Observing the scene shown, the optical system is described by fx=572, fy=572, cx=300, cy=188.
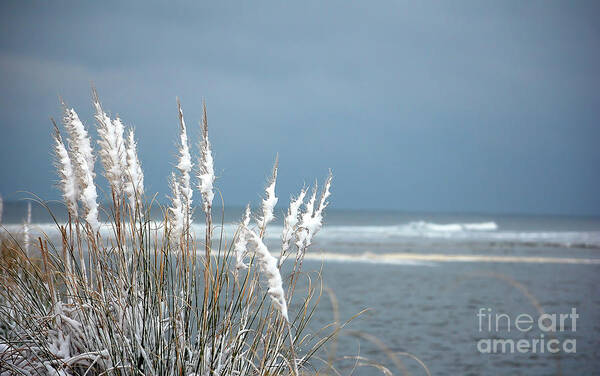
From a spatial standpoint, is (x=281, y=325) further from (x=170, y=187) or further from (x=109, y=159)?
(x=109, y=159)

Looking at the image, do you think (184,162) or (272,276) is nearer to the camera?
(272,276)

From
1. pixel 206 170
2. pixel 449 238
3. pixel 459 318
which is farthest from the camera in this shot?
pixel 449 238

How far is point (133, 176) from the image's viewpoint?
6.78ft

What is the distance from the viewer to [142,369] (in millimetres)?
2055

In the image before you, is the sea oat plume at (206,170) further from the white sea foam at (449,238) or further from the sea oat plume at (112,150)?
the white sea foam at (449,238)

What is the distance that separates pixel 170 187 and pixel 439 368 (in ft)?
11.2

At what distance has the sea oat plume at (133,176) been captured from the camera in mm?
2064

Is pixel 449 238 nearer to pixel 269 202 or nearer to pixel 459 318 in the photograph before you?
pixel 459 318

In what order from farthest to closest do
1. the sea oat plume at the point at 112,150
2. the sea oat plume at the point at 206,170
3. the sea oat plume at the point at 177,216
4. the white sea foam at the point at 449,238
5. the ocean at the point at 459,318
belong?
the white sea foam at the point at 449,238, the ocean at the point at 459,318, the sea oat plume at the point at 177,216, the sea oat plume at the point at 112,150, the sea oat plume at the point at 206,170

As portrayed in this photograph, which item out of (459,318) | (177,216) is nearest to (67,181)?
(177,216)

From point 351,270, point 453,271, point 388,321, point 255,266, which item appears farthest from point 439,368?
point 453,271

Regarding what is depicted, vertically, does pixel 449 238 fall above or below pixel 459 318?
above

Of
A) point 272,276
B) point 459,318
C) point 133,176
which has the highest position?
point 133,176

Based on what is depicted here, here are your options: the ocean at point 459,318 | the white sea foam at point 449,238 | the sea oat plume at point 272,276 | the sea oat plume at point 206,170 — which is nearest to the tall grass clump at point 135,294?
the sea oat plume at point 206,170
